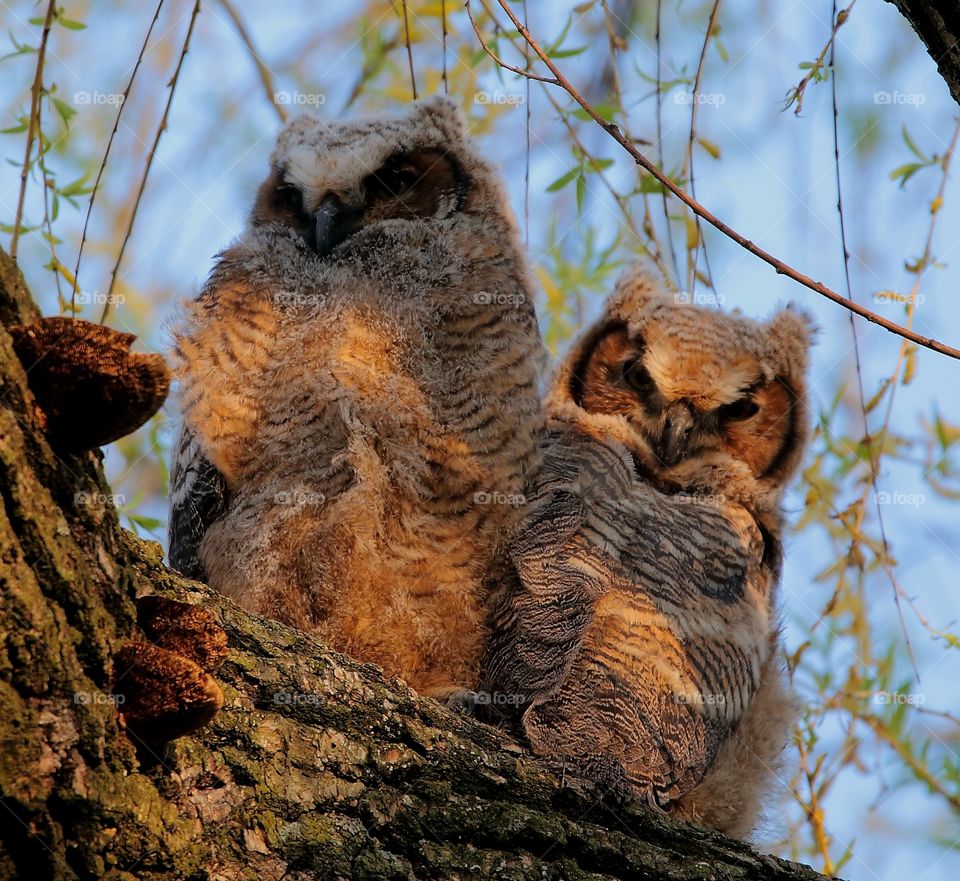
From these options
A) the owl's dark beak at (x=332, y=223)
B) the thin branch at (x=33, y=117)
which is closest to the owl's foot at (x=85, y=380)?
the thin branch at (x=33, y=117)

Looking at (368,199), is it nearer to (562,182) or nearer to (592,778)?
(562,182)

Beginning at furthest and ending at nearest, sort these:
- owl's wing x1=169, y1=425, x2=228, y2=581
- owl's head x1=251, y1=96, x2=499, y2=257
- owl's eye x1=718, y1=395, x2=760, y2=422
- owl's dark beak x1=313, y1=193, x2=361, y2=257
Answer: owl's eye x1=718, y1=395, x2=760, y2=422
owl's head x1=251, y1=96, x2=499, y2=257
owl's dark beak x1=313, y1=193, x2=361, y2=257
owl's wing x1=169, y1=425, x2=228, y2=581

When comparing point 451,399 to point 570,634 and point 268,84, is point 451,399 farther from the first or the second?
point 268,84

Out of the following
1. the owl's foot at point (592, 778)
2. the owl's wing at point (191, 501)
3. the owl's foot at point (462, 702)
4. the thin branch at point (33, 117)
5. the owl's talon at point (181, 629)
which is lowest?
the owl's talon at point (181, 629)

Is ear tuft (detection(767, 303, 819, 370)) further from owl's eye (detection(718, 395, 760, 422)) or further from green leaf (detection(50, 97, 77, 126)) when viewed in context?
green leaf (detection(50, 97, 77, 126))

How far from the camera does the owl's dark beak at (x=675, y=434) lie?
348 cm

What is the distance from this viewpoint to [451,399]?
286cm

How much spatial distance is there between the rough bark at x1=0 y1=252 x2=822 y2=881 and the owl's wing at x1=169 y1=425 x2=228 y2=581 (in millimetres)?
801

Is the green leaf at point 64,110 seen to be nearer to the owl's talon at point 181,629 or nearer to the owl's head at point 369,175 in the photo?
the owl's head at point 369,175

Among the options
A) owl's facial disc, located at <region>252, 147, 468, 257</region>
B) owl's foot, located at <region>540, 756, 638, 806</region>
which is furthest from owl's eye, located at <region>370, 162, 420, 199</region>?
owl's foot, located at <region>540, 756, 638, 806</region>

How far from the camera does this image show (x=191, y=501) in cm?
282

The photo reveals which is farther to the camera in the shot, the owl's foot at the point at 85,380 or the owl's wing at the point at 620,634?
the owl's wing at the point at 620,634

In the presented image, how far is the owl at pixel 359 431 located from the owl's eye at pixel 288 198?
0.09 m

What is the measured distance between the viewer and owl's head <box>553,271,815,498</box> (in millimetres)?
3521
